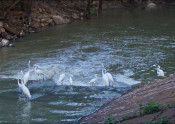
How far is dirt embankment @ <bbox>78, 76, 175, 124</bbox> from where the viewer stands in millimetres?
6937

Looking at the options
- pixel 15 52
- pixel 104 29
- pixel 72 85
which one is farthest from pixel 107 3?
pixel 72 85

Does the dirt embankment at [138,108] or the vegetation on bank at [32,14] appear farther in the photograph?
the vegetation on bank at [32,14]

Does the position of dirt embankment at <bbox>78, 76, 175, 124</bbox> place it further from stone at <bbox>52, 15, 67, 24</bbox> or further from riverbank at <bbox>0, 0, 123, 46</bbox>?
stone at <bbox>52, 15, 67, 24</bbox>

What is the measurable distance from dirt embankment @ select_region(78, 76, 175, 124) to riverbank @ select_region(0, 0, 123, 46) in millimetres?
13388

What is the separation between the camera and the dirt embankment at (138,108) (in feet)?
22.8

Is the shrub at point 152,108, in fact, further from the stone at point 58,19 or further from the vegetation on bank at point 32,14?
the stone at point 58,19

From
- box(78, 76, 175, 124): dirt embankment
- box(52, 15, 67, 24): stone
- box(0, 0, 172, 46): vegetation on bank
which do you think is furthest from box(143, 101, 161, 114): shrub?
box(52, 15, 67, 24): stone

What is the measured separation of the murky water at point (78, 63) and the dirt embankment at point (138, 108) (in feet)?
2.12

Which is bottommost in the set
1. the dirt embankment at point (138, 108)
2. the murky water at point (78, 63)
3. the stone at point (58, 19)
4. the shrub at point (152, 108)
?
the stone at point (58, 19)

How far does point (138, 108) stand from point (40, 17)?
2347 centimetres

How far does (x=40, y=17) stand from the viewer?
30.2 meters

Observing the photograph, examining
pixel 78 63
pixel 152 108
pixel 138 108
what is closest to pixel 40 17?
pixel 78 63

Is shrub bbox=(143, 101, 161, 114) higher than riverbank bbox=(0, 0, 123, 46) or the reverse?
higher

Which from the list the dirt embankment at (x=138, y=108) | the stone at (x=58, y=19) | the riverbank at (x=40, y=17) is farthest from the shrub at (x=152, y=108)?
the stone at (x=58, y=19)
